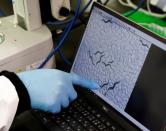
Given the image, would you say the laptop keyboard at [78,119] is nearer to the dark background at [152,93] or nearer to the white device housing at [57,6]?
the dark background at [152,93]

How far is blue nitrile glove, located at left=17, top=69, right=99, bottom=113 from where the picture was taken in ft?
2.26

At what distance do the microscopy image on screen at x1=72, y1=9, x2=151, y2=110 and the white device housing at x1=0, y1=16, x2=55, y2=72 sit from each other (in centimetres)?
10

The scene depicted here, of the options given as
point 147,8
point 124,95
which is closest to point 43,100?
point 124,95

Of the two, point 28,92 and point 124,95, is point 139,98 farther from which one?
point 28,92

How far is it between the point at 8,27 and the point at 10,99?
306 mm

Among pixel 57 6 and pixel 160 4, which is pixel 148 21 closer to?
pixel 160 4

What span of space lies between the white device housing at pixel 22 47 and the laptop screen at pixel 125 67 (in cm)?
10

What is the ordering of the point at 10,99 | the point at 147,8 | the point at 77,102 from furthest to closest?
the point at 147,8, the point at 77,102, the point at 10,99

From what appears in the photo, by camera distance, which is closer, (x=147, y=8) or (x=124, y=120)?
(x=124, y=120)

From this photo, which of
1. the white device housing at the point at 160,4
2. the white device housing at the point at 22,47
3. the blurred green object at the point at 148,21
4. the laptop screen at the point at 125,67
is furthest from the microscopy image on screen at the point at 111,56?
the white device housing at the point at 160,4

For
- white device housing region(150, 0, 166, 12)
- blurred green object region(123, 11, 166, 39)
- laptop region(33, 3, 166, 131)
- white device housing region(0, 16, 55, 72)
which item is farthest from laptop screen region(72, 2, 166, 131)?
white device housing region(150, 0, 166, 12)

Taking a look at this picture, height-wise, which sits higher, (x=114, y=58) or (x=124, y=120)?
(x=114, y=58)

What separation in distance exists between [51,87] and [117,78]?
15 cm

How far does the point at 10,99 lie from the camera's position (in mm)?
610
